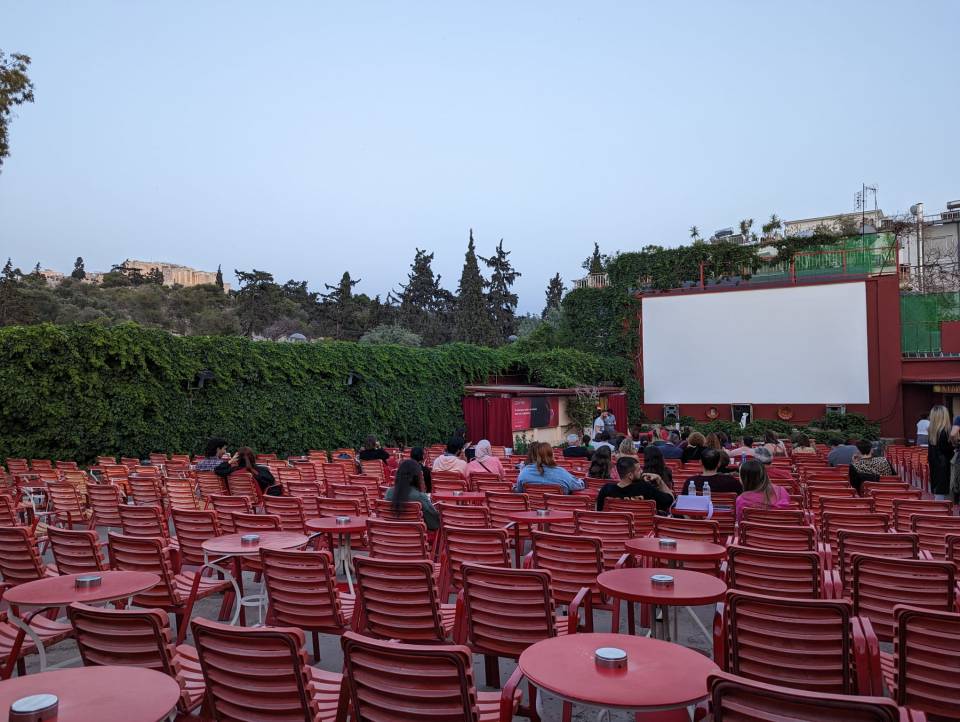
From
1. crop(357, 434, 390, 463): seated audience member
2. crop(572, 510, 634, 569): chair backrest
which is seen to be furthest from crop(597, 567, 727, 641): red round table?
crop(357, 434, 390, 463): seated audience member

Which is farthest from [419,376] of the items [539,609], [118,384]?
[539,609]

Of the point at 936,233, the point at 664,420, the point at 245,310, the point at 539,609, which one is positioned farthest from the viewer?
the point at 245,310

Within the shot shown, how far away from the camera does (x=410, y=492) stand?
641 centimetres

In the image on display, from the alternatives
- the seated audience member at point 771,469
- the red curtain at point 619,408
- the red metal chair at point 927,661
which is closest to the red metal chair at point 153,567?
the red metal chair at point 927,661

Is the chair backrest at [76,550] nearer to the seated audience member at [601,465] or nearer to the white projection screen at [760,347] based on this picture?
the seated audience member at [601,465]

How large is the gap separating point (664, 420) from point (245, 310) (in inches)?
1443

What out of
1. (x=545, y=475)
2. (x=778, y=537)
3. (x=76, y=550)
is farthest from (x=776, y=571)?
(x=76, y=550)

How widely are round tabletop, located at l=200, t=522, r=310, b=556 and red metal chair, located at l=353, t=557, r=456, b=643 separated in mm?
1005

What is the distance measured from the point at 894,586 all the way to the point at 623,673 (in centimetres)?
232

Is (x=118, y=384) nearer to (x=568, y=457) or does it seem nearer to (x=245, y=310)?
(x=568, y=457)

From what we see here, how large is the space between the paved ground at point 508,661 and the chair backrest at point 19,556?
1.77 feet

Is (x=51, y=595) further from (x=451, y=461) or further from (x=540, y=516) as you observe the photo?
(x=451, y=461)

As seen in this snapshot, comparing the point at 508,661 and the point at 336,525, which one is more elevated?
the point at 336,525

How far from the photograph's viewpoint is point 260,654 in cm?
251
